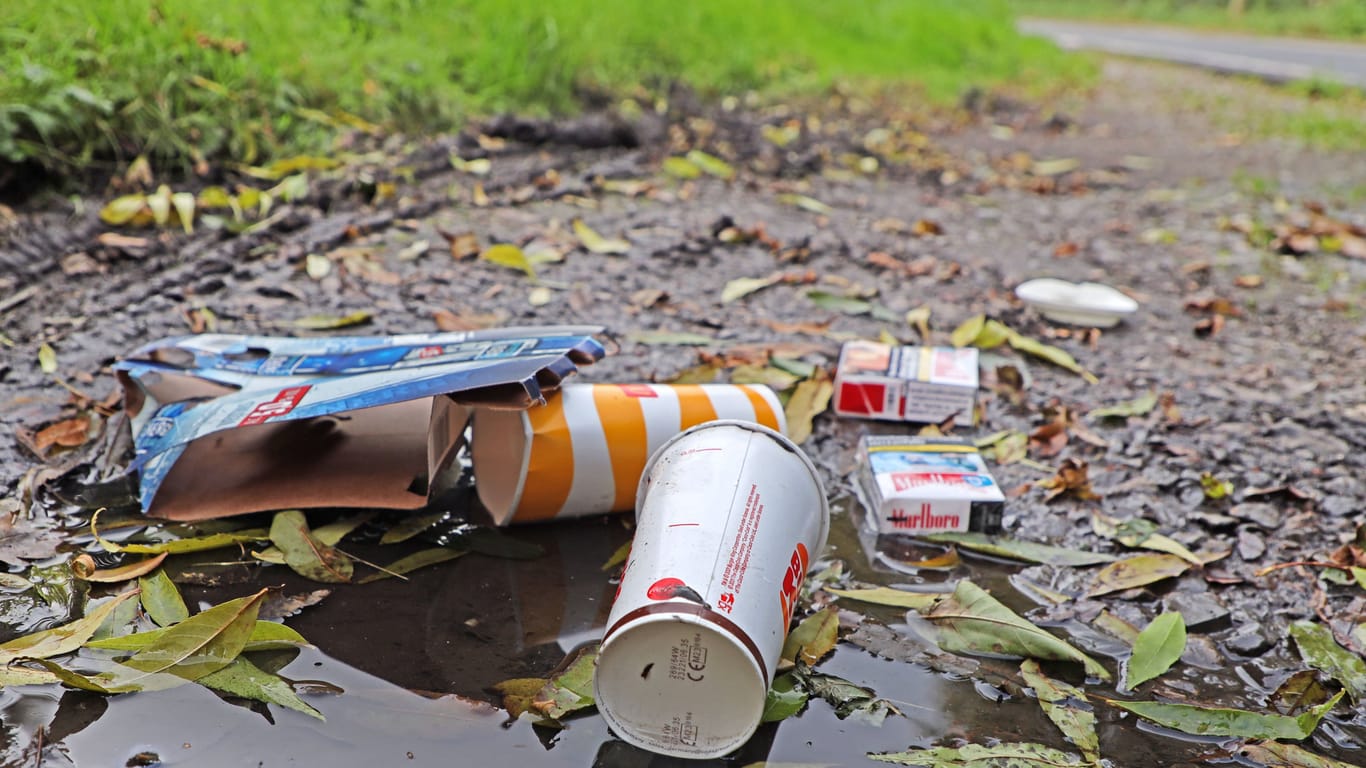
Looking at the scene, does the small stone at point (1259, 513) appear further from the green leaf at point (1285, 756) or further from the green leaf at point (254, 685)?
the green leaf at point (254, 685)

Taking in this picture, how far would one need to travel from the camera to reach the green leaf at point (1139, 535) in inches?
80.8

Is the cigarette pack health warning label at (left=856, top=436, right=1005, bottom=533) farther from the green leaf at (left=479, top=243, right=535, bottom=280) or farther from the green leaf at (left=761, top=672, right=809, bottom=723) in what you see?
the green leaf at (left=479, top=243, right=535, bottom=280)

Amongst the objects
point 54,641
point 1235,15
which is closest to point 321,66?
point 54,641

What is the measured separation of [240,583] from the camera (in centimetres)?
181

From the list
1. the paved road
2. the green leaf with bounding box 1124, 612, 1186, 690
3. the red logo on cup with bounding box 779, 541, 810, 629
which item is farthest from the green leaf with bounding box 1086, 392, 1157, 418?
the paved road

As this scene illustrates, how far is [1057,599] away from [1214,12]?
23812mm

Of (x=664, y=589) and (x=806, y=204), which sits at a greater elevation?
(x=664, y=589)

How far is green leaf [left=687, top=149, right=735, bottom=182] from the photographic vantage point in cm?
465

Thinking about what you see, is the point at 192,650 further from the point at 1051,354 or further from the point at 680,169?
the point at 680,169

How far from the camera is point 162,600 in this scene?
1.71m

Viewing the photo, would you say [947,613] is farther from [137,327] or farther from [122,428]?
[137,327]

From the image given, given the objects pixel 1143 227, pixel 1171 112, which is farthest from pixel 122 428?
pixel 1171 112

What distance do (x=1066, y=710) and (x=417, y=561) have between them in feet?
3.68

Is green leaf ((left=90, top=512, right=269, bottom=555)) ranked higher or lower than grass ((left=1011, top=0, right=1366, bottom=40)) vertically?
higher
